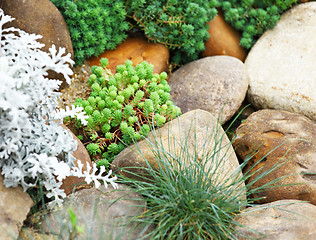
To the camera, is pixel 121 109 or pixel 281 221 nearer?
pixel 281 221

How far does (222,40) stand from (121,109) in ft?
5.61

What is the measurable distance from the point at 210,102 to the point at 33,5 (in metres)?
1.93

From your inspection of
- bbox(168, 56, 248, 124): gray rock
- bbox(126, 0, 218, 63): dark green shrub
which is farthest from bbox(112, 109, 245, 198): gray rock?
bbox(126, 0, 218, 63): dark green shrub

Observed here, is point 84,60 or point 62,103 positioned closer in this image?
point 62,103

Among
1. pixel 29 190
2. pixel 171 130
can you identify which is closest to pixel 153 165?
pixel 171 130

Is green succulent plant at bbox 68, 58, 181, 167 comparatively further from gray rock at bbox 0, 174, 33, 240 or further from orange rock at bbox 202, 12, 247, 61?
orange rock at bbox 202, 12, 247, 61

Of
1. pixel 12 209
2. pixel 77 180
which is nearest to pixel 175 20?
pixel 77 180

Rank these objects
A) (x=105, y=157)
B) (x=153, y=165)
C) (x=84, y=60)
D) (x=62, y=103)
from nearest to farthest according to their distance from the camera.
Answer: (x=153, y=165), (x=105, y=157), (x=62, y=103), (x=84, y=60)

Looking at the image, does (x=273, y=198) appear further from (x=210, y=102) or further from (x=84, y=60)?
(x=84, y=60)

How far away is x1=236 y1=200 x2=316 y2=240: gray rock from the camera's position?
246 centimetres

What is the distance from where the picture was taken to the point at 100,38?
3.68 metres

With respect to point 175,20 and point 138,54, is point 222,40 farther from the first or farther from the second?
point 138,54

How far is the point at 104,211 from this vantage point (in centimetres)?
245

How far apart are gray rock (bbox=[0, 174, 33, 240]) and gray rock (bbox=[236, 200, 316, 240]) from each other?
144cm
